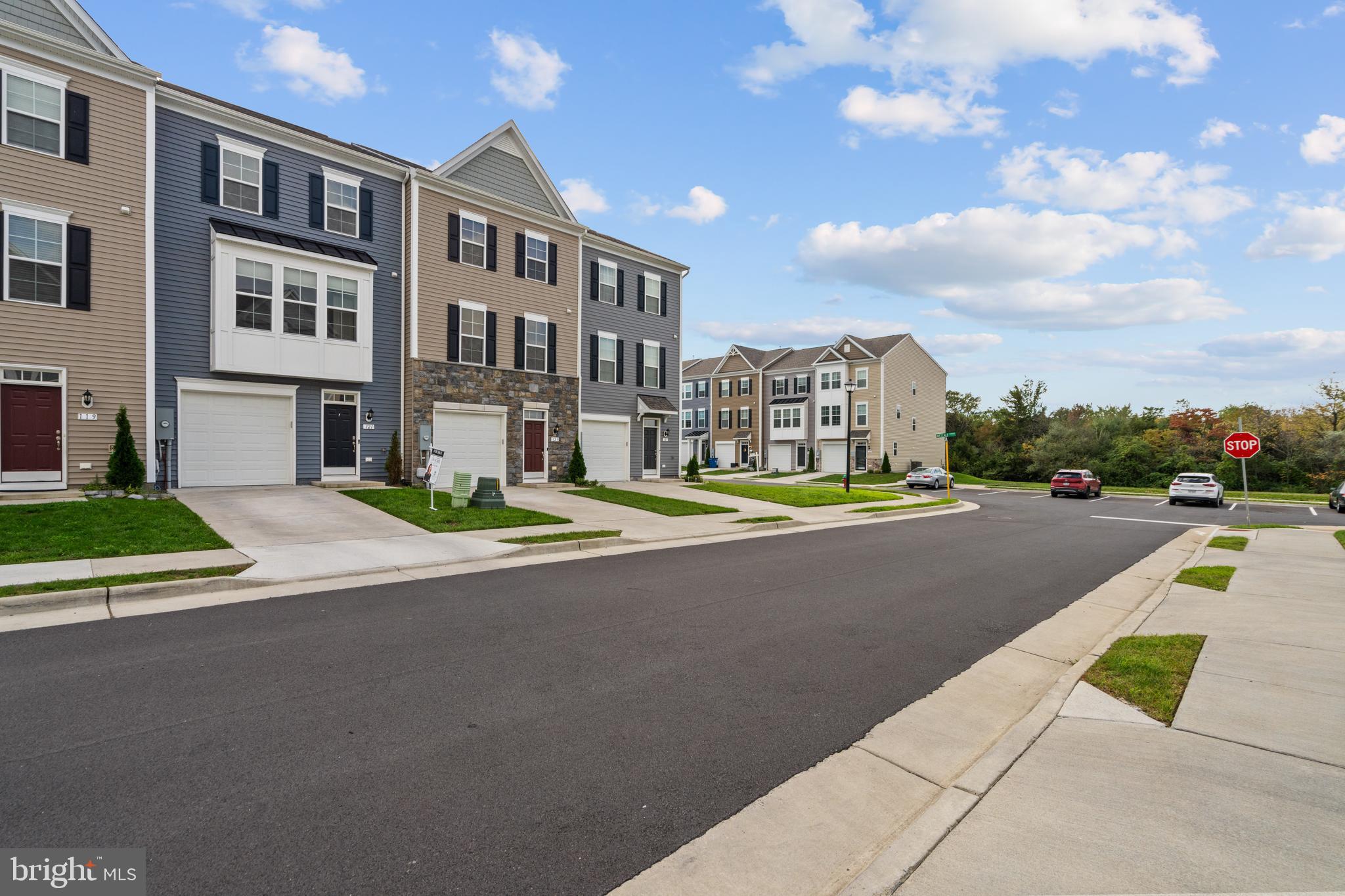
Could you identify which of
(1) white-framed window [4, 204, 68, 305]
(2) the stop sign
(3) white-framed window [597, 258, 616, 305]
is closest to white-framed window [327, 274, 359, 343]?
(1) white-framed window [4, 204, 68, 305]

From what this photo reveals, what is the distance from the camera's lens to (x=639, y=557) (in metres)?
11.6

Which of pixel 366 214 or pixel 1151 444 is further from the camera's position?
pixel 1151 444

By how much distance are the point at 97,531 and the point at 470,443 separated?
469 inches

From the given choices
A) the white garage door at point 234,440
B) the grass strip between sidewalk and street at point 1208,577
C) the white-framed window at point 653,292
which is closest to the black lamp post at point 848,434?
the white-framed window at point 653,292

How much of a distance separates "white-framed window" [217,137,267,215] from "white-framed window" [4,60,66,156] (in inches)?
127

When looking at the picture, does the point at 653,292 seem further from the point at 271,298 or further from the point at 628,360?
the point at 271,298

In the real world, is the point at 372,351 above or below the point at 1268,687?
above

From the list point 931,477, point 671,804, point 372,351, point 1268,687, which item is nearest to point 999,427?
point 931,477

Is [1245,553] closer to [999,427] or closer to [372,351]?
→ [372,351]

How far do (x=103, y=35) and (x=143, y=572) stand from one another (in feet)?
52.1

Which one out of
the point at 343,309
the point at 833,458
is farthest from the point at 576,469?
the point at 833,458

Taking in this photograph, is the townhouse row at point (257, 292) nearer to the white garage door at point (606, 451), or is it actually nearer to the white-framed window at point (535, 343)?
the white-framed window at point (535, 343)

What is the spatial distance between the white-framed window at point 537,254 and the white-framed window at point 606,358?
3629mm

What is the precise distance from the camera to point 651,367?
29.5 meters
